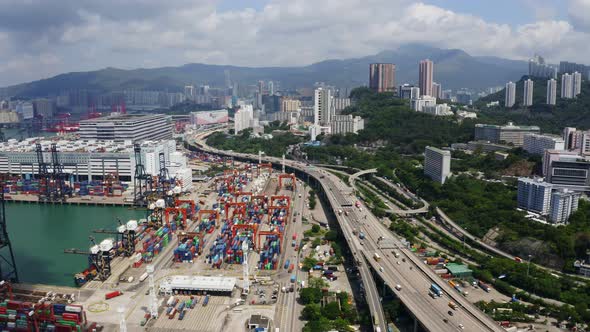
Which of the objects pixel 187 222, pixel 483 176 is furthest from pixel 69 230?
pixel 483 176

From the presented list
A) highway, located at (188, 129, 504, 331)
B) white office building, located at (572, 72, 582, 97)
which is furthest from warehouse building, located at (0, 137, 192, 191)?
white office building, located at (572, 72, 582, 97)

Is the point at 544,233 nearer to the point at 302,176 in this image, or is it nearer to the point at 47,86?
the point at 302,176

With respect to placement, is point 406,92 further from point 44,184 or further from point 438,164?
point 44,184

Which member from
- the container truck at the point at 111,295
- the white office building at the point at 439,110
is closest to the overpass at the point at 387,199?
the container truck at the point at 111,295

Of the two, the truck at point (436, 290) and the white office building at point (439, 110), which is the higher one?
the white office building at point (439, 110)

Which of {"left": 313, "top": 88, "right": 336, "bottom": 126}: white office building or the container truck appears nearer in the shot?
the container truck

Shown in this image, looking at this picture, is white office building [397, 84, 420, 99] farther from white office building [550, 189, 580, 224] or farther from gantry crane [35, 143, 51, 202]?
gantry crane [35, 143, 51, 202]

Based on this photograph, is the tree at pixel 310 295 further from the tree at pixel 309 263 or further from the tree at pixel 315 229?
the tree at pixel 315 229
